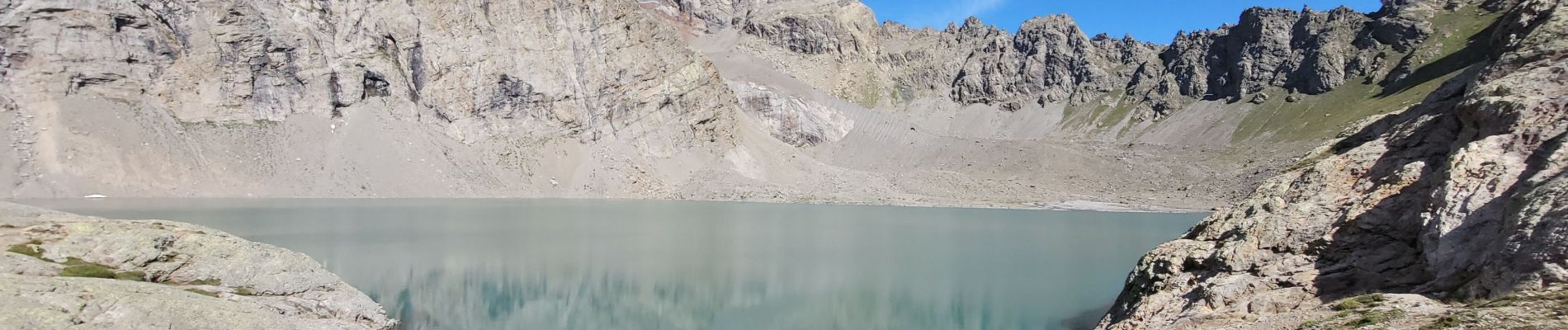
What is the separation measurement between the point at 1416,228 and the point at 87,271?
24516mm

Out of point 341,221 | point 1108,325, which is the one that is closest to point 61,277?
point 1108,325

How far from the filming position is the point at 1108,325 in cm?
1806

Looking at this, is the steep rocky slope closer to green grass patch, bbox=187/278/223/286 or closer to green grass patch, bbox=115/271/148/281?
green grass patch, bbox=187/278/223/286

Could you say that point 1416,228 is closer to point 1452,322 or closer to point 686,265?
point 1452,322

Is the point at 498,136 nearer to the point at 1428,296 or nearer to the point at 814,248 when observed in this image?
the point at 814,248

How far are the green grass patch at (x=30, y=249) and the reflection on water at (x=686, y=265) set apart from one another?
7.89 m

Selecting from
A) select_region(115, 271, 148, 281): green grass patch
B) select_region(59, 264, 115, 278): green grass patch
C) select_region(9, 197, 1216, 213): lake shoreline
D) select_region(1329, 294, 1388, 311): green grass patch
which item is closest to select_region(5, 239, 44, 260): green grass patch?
select_region(59, 264, 115, 278): green grass patch

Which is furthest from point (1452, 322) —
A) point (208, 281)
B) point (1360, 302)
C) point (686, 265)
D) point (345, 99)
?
point (345, 99)

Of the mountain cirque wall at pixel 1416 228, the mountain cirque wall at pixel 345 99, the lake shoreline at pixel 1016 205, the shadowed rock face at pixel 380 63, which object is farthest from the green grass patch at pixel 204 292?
the shadowed rock face at pixel 380 63

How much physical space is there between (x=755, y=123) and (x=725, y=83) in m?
9.03

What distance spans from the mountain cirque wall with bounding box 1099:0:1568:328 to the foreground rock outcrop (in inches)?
718

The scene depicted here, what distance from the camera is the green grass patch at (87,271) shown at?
1661 cm

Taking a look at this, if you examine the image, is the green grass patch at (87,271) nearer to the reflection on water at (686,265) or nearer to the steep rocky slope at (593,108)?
the reflection on water at (686,265)

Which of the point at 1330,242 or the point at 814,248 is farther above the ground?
the point at 1330,242
